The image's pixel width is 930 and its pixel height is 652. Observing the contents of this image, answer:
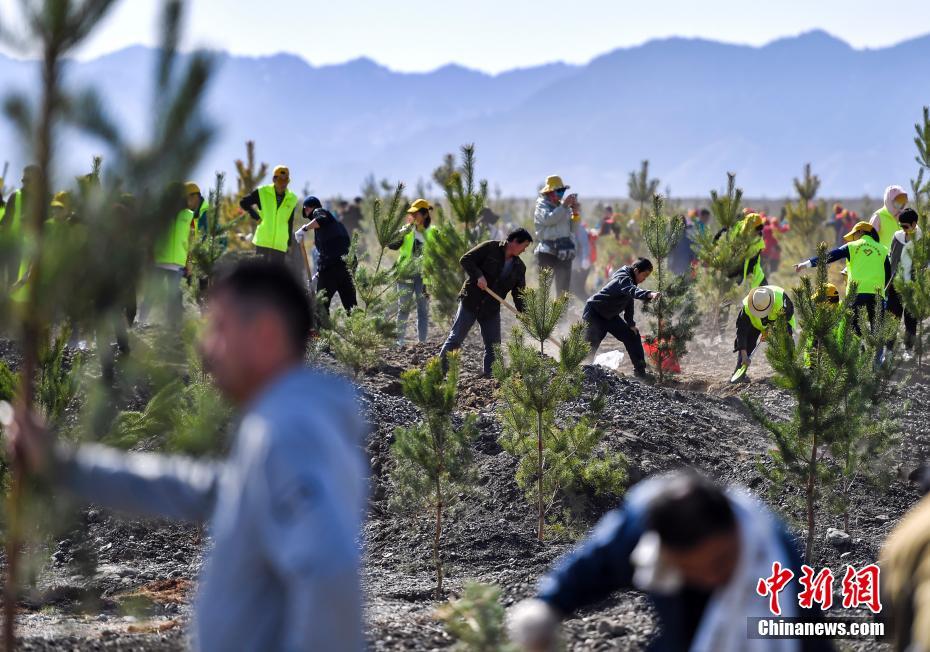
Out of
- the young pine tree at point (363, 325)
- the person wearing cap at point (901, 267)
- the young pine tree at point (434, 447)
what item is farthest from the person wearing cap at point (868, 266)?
the young pine tree at point (434, 447)

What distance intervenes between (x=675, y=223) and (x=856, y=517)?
4227 millimetres

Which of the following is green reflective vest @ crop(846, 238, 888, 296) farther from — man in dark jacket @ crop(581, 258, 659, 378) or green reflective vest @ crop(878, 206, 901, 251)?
man in dark jacket @ crop(581, 258, 659, 378)

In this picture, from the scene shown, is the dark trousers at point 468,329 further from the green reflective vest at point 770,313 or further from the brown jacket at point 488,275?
the green reflective vest at point 770,313

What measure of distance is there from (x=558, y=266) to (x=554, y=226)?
0.46m

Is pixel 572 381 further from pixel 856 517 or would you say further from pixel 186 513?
pixel 186 513

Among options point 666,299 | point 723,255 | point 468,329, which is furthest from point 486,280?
point 723,255

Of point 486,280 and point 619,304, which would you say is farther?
point 619,304

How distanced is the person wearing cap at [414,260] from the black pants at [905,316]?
4489 millimetres

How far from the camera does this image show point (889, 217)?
12.3 meters

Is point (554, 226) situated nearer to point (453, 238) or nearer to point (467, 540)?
point (453, 238)

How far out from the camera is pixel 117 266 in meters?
3.69

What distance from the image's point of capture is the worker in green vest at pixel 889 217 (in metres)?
12.3

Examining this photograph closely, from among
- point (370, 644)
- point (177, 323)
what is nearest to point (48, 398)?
point (177, 323)

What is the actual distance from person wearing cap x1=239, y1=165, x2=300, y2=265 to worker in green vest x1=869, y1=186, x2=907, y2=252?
5.63 metres
